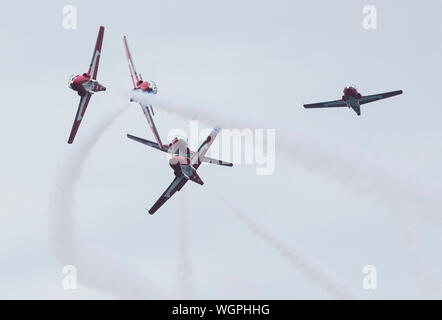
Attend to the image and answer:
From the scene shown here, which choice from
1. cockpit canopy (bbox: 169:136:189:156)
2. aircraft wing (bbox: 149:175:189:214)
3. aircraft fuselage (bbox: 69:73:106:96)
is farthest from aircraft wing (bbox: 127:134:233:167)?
aircraft fuselage (bbox: 69:73:106:96)

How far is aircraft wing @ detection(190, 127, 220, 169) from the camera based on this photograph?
119 m

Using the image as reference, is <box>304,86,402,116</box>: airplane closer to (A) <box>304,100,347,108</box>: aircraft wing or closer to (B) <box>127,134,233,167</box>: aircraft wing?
(A) <box>304,100,347,108</box>: aircraft wing

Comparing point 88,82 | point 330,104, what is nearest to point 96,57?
point 88,82

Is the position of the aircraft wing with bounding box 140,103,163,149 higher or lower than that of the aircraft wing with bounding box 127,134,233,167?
higher

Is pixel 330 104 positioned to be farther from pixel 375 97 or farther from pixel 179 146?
pixel 179 146

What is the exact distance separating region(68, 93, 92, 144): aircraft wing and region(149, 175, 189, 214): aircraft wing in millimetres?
12321

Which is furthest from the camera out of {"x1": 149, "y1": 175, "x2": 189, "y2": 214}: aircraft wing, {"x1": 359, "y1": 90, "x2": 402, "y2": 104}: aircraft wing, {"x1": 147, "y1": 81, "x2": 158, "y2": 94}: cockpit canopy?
{"x1": 359, "y1": 90, "x2": 402, "y2": 104}: aircraft wing

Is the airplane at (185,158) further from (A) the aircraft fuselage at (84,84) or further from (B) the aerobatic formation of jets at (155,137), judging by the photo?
(A) the aircraft fuselage at (84,84)

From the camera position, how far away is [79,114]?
405 feet

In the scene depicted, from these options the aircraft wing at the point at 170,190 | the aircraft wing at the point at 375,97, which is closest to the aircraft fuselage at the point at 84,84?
the aircraft wing at the point at 170,190
